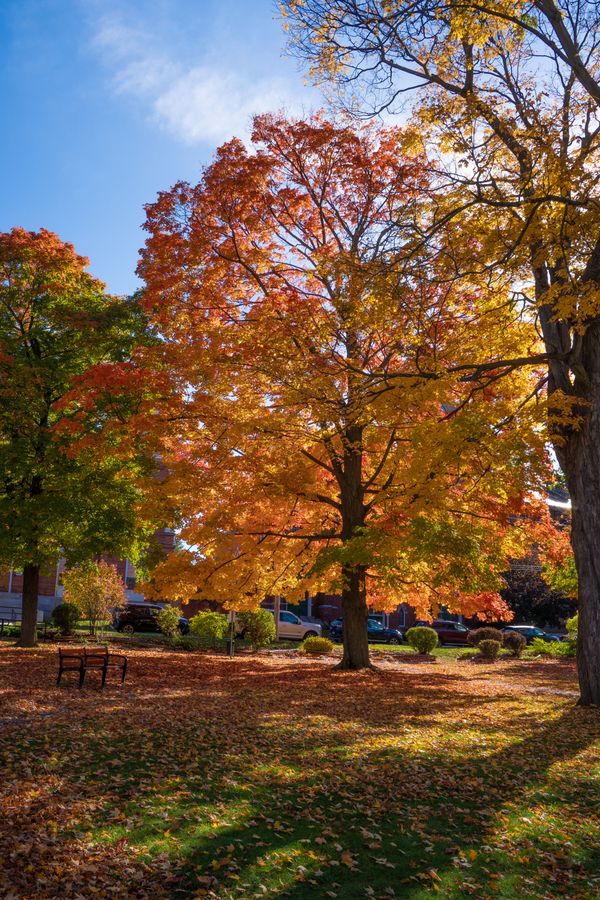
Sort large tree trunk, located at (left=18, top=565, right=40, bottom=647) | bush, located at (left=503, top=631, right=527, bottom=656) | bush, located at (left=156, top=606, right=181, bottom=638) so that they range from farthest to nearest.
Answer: bush, located at (left=503, top=631, right=527, bottom=656), bush, located at (left=156, top=606, right=181, bottom=638), large tree trunk, located at (left=18, top=565, right=40, bottom=647)

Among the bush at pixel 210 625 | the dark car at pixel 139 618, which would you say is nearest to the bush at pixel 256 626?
the bush at pixel 210 625

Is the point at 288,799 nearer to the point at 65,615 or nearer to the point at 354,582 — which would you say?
the point at 354,582

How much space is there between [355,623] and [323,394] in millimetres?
7140

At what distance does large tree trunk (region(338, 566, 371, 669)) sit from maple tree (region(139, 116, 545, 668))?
4cm

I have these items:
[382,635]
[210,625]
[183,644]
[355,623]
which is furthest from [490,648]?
[382,635]

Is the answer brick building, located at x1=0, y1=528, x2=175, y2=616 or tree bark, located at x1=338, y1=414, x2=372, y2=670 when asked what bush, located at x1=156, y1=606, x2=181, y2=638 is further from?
tree bark, located at x1=338, y1=414, x2=372, y2=670

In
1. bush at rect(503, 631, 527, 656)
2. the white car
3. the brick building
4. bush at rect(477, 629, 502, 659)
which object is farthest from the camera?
the brick building

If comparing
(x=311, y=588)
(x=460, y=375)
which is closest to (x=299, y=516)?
(x=311, y=588)

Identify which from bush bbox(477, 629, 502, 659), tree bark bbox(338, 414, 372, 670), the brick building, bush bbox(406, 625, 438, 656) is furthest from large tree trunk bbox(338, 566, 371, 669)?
the brick building

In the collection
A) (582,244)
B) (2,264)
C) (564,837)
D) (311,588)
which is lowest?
Result: (564,837)

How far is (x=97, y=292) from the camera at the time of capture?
69.5 feet

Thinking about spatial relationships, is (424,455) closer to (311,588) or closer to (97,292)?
(311,588)

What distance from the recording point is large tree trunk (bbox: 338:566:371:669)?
1755 cm

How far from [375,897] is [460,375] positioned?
9.05 meters
